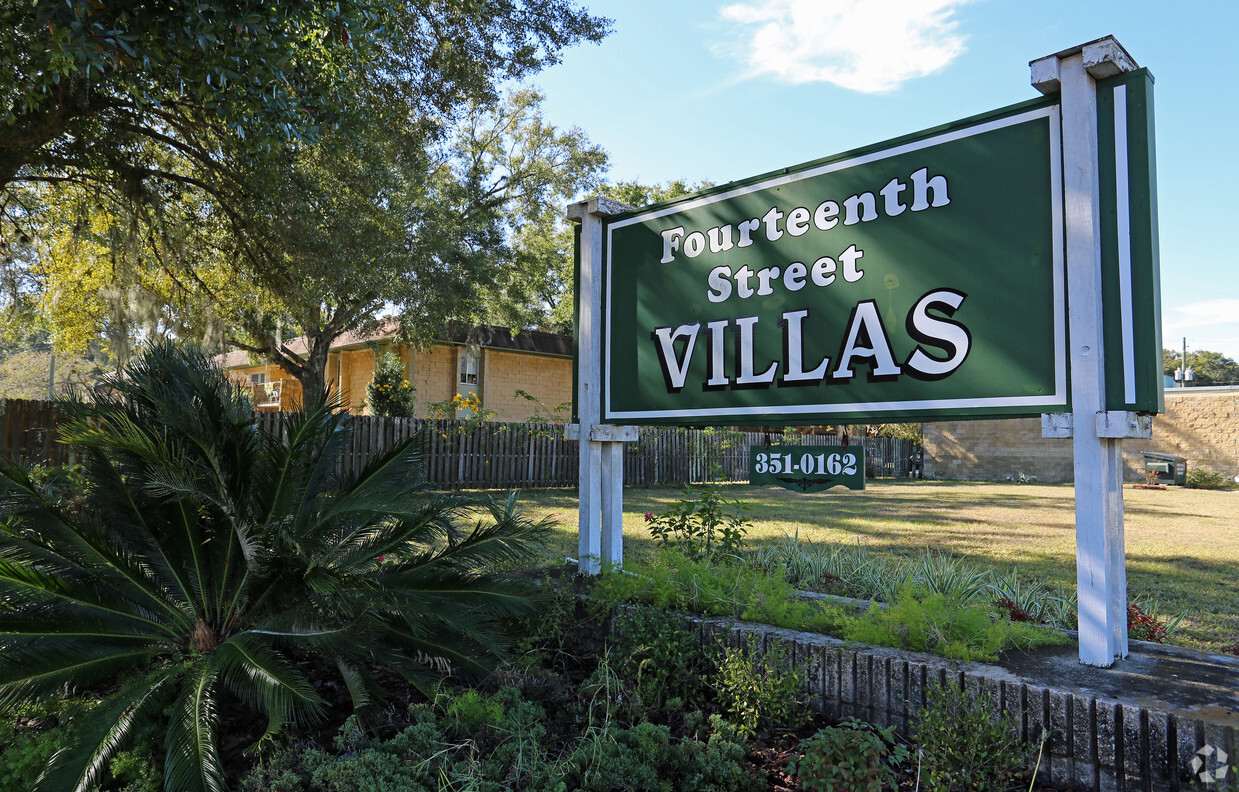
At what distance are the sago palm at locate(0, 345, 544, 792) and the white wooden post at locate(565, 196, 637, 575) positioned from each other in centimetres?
91

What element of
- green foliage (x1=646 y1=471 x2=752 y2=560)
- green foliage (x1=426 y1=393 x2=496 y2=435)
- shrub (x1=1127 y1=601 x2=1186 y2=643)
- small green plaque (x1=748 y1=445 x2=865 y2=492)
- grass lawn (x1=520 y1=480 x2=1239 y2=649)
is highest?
green foliage (x1=426 y1=393 x2=496 y2=435)

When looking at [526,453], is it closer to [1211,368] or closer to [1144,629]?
[1144,629]

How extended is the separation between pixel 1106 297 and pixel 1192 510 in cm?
1490

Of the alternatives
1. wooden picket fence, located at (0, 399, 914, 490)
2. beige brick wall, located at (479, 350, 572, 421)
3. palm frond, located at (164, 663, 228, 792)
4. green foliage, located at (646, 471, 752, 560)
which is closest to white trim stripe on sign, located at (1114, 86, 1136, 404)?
green foliage, located at (646, 471, 752, 560)

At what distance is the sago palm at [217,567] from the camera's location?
2953mm

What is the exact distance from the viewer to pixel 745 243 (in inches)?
166

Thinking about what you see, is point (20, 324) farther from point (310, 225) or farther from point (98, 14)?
point (98, 14)

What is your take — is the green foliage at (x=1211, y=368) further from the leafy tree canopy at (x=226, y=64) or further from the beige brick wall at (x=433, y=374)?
the leafy tree canopy at (x=226, y=64)

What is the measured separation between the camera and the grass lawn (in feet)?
19.6

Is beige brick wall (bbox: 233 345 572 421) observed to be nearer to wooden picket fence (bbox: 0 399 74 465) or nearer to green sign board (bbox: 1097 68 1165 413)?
wooden picket fence (bbox: 0 399 74 465)

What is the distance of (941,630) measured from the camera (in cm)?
315

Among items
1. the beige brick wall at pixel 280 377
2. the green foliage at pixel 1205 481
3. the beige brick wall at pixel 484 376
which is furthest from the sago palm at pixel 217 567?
the green foliage at pixel 1205 481

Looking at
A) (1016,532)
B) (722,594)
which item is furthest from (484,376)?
(722,594)

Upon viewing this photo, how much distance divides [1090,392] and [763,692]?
1771 mm
